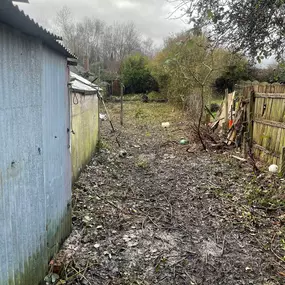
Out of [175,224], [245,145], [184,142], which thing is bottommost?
[175,224]

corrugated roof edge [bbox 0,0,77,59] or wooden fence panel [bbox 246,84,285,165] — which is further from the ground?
Result: corrugated roof edge [bbox 0,0,77,59]

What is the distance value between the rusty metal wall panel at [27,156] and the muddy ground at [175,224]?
74 centimetres

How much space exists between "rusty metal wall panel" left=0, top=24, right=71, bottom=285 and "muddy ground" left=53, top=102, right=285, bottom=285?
74 cm

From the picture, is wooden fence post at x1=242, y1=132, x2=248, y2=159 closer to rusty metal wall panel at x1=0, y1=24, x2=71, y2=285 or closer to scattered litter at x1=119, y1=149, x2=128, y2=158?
scattered litter at x1=119, y1=149, x2=128, y2=158

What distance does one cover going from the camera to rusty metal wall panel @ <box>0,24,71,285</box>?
195 cm

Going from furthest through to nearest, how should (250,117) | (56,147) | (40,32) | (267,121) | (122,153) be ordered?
(122,153)
(250,117)
(267,121)
(56,147)
(40,32)

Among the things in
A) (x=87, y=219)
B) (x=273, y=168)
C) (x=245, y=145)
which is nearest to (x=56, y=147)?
(x=87, y=219)

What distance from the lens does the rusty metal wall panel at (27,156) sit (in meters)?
1.95

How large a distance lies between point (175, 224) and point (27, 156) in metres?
2.72

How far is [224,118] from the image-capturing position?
10547 millimetres

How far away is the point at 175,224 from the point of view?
4230 mm

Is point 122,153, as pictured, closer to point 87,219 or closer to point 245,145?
point 245,145

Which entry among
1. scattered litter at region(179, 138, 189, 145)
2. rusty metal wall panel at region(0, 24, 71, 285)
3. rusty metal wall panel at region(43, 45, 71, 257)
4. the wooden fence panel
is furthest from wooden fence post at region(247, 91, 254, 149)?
rusty metal wall panel at region(0, 24, 71, 285)

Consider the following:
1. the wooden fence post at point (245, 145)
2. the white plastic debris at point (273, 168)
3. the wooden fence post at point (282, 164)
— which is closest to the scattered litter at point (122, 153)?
the wooden fence post at point (245, 145)
